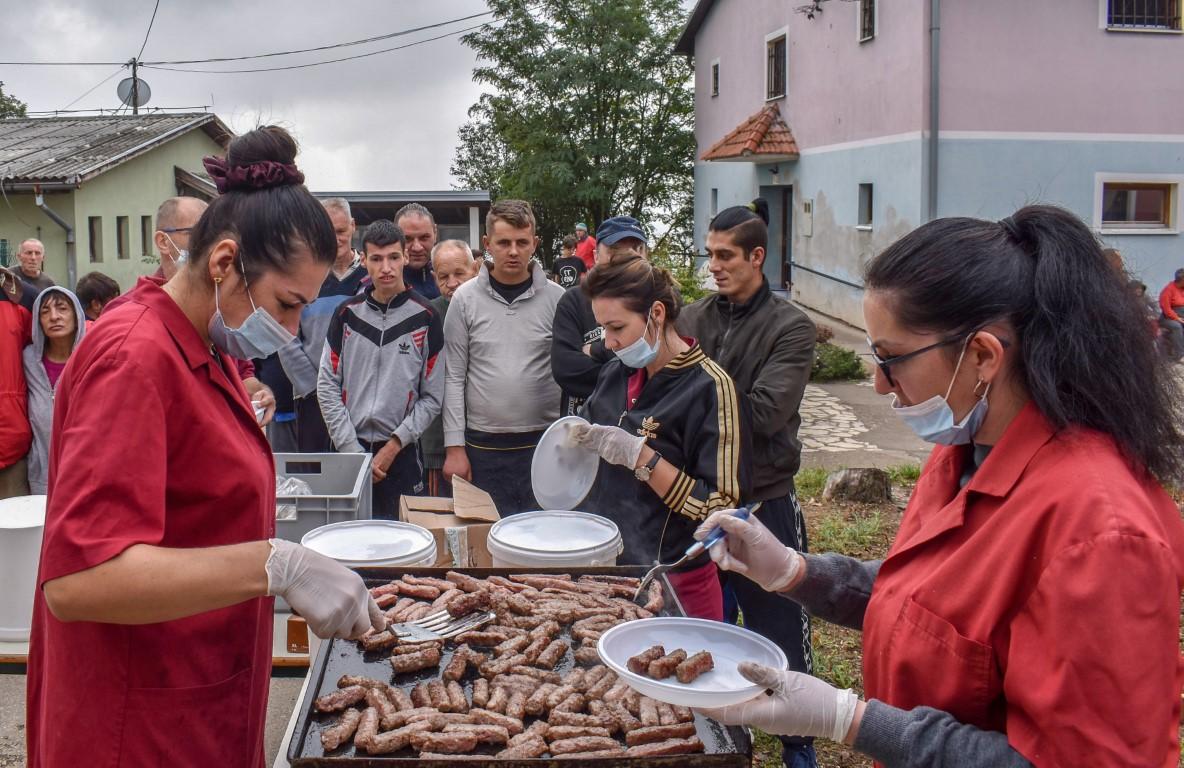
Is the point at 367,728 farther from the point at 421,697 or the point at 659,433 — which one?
the point at 659,433

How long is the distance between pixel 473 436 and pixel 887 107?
42.3 feet

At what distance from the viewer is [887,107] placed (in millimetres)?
15812

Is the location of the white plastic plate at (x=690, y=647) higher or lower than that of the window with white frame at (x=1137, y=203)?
lower

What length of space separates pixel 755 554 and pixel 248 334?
124cm

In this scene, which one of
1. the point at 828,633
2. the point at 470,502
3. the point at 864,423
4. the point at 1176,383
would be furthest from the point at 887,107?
the point at 1176,383

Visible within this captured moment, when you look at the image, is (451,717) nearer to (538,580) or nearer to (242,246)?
(538,580)

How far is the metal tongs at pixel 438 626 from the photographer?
2.57 meters

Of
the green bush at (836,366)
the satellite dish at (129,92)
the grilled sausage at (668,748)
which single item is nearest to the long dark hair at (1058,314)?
the grilled sausage at (668,748)

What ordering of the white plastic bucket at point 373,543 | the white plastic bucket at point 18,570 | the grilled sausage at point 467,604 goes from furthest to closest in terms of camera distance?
the white plastic bucket at point 18,570
the white plastic bucket at point 373,543
the grilled sausage at point 467,604

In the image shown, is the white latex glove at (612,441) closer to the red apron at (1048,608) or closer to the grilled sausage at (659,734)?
the grilled sausage at (659,734)

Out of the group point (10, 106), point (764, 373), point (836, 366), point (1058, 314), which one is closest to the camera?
point (1058, 314)

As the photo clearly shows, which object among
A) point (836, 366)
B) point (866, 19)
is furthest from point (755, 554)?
point (866, 19)

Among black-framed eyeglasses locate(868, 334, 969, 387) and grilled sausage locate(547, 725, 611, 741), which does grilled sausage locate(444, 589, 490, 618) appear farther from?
black-framed eyeglasses locate(868, 334, 969, 387)

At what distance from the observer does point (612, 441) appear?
3.24m
